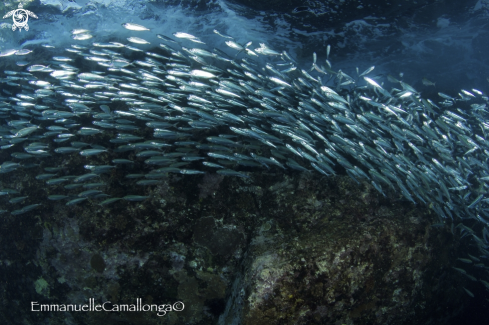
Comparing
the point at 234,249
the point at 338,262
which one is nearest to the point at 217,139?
the point at 234,249

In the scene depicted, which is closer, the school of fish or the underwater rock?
the underwater rock

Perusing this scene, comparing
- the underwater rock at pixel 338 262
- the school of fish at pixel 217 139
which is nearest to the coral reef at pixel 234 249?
the underwater rock at pixel 338 262

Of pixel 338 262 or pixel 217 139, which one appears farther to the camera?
pixel 217 139

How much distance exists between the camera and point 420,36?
15.6m

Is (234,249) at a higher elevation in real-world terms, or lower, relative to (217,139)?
lower

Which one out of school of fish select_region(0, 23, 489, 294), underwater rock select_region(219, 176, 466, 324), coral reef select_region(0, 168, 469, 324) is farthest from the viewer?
school of fish select_region(0, 23, 489, 294)

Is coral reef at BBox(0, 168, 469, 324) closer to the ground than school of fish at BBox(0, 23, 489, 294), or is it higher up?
closer to the ground

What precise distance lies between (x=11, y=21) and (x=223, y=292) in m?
15.4

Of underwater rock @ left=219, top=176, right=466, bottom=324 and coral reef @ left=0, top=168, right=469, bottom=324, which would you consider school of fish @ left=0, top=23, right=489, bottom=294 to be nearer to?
coral reef @ left=0, top=168, right=469, bottom=324

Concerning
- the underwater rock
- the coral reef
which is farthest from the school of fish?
the underwater rock

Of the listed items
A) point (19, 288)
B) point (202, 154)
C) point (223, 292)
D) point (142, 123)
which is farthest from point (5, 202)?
point (223, 292)

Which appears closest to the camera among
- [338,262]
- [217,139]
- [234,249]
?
[338,262]

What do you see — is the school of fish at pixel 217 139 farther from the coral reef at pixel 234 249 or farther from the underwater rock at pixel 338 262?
the underwater rock at pixel 338 262

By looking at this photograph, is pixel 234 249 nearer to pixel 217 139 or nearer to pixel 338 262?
pixel 338 262
